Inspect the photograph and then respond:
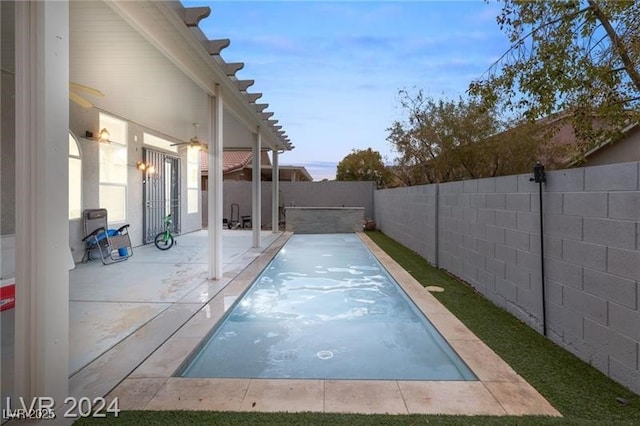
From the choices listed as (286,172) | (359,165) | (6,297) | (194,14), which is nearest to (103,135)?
(6,297)

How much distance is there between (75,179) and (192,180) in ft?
21.6

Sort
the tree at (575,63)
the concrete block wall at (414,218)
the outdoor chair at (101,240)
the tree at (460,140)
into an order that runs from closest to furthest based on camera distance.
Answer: the tree at (575,63), the outdoor chair at (101,240), the concrete block wall at (414,218), the tree at (460,140)

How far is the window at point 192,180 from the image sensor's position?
44.7ft

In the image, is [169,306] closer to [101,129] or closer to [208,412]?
[208,412]

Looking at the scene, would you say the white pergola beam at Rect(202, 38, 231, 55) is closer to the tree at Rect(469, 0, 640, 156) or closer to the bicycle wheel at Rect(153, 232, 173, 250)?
the tree at Rect(469, 0, 640, 156)

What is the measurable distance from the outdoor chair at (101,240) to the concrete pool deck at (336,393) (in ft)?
16.3

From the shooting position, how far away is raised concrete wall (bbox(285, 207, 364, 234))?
14664mm

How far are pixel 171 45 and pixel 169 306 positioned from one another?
310 centimetres

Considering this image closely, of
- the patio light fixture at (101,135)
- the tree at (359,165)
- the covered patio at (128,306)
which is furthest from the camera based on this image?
the tree at (359,165)

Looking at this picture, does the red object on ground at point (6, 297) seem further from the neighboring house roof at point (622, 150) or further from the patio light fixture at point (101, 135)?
the neighboring house roof at point (622, 150)

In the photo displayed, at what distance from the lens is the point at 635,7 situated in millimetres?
4773

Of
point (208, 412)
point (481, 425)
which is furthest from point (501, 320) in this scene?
point (208, 412)

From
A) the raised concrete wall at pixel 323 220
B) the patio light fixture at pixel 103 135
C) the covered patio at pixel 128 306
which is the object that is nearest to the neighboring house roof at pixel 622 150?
the raised concrete wall at pixel 323 220

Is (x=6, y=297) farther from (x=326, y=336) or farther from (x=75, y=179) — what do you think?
(x=75, y=179)
